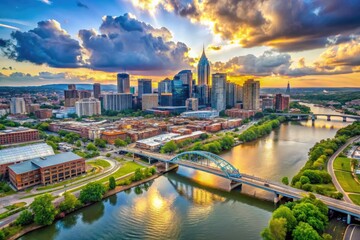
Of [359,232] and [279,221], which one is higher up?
[279,221]

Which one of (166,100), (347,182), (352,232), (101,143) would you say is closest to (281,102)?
(166,100)

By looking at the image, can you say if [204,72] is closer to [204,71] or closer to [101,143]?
[204,71]

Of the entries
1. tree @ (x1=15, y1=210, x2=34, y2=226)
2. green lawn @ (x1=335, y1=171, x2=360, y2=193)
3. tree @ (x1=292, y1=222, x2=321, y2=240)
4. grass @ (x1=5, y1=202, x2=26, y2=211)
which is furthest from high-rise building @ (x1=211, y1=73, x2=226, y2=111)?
tree @ (x1=15, y1=210, x2=34, y2=226)

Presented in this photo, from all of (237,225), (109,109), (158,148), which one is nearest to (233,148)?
(158,148)

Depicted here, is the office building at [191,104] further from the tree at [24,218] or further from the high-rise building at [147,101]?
the tree at [24,218]

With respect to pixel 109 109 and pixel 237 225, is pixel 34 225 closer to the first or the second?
pixel 237 225

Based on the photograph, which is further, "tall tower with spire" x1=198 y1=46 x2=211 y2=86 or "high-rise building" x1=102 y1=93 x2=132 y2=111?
"tall tower with spire" x1=198 y1=46 x2=211 y2=86

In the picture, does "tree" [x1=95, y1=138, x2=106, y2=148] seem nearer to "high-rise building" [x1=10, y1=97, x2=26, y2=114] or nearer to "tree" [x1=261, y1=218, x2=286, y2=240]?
"tree" [x1=261, y1=218, x2=286, y2=240]
